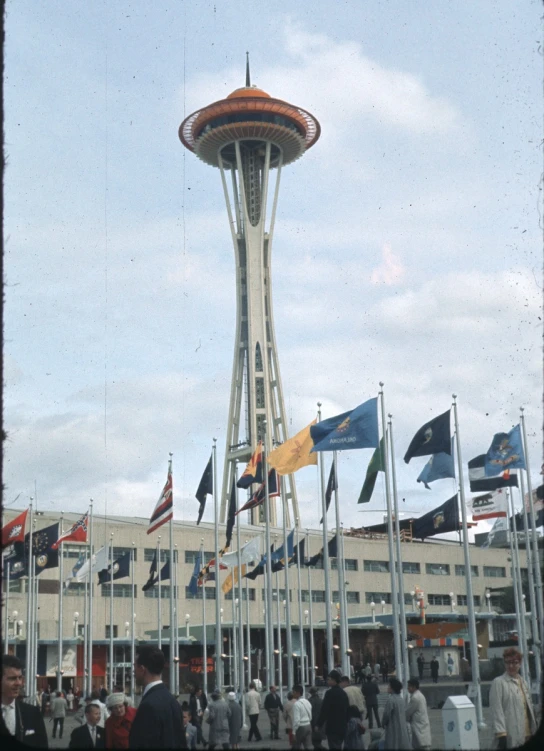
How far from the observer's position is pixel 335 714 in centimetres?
1764

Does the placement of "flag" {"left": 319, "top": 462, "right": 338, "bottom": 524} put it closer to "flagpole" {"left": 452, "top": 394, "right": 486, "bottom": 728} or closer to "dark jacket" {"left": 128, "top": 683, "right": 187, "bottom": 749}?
"flagpole" {"left": 452, "top": 394, "right": 486, "bottom": 728}

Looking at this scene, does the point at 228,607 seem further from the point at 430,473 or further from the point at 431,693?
the point at 430,473

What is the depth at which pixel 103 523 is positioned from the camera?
76.2 m

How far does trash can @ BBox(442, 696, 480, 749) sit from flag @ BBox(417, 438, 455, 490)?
42.9ft

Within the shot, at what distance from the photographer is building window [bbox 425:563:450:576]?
90.4 m

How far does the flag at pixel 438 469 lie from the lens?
29.4 meters

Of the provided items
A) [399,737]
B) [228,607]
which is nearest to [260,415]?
[228,607]

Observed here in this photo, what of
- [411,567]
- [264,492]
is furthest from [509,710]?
[411,567]

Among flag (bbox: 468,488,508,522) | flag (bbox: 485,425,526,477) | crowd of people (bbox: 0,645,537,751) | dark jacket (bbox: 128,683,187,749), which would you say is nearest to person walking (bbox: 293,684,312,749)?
crowd of people (bbox: 0,645,537,751)

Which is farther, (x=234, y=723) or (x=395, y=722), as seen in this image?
(x=234, y=723)

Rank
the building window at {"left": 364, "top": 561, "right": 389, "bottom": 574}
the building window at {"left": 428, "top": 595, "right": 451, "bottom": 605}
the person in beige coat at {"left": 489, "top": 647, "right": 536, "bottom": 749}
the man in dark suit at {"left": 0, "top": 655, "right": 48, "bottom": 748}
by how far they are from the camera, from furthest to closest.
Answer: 1. the building window at {"left": 428, "top": 595, "right": 451, "bottom": 605}
2. the building window at {"left": 364, "top": 561, "right": 389, "bottom": 574}
3. the person in beige coat at {"left": 489, "top": 647, "right": 536, "bottom": 749}
4. the man in dark suit at {"left": 0, "top": 655, "right": 48, "bottom": 748}

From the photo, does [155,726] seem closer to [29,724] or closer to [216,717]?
[29,724]

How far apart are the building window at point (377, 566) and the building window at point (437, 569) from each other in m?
3.70

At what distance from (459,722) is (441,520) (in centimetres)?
1404
